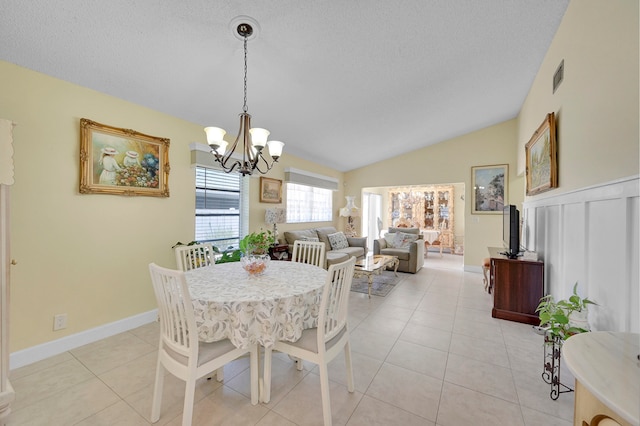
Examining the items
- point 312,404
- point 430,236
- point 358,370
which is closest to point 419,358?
point 358,370

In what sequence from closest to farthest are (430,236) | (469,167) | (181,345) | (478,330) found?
(181,345) < (478,330) < (469,167) < (430,236)

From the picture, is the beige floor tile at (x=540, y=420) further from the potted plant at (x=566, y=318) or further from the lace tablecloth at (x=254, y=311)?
the lace tablecloth at (x=254, y=311)

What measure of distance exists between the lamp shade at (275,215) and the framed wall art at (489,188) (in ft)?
13.5

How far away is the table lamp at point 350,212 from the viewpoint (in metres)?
6.73

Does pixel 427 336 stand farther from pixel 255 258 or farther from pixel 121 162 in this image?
pixel 121 162

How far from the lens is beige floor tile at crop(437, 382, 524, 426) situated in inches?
61.6

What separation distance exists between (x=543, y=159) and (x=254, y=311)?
3.52m

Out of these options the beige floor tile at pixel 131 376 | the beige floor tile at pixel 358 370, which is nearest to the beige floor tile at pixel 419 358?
the beige floor tile at pixel 358 370

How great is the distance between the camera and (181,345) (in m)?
1.45

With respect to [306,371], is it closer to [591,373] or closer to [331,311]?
[331,311]

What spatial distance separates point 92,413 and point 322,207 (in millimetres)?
5209

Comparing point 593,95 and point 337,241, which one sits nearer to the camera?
point 593,95

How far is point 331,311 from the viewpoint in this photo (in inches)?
66.6

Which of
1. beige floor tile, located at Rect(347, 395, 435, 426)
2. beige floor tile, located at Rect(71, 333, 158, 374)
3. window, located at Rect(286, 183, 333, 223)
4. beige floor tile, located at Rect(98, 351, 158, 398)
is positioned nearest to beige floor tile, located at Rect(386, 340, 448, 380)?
beige floor tile, located at Rect(347, 395, 435, 426)
